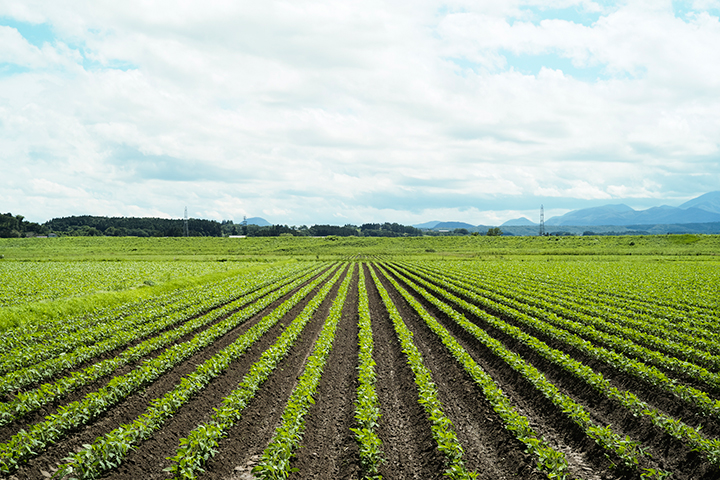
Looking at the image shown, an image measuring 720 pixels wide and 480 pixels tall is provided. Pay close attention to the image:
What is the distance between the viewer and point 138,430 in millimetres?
8203

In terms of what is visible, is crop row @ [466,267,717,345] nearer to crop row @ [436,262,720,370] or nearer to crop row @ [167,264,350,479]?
crop row @ [436,262,720,370]

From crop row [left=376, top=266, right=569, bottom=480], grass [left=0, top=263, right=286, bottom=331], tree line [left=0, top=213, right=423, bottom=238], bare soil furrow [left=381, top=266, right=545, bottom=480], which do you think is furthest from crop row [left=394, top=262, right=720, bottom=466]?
tree line [left=0, top=213, right=423, bottom=238]

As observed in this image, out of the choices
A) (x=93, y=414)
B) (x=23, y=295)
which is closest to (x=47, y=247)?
(x=23, y=295)

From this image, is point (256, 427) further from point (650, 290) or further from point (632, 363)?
point (650, 290)

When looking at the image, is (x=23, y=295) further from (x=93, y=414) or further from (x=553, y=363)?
(x=553, y=363)

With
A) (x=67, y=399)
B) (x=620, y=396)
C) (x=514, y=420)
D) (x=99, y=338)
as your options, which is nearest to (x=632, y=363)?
(x=620, y=396)

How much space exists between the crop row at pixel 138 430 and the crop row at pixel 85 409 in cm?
81

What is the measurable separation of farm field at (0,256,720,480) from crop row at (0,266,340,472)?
0.14ft

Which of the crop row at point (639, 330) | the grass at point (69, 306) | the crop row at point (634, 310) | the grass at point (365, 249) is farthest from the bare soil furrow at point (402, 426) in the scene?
the grass at point (365, 249)

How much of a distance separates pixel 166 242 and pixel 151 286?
9349 cm

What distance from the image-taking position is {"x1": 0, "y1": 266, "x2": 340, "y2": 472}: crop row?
7.45 m

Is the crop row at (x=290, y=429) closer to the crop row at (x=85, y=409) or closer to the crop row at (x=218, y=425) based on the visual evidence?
the crop row at (x=218, y=425)

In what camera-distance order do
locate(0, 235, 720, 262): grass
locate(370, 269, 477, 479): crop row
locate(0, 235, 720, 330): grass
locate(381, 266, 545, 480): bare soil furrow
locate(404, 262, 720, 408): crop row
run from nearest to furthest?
locate(370, 269, 477, 479): crop row, locate(381, 266, 545, 480): bare soil furrow, locate(404, 262, 720, 408): crop row, locate(0, 235, 720, 330): grass, locate(0, 235, 720, 262): grass

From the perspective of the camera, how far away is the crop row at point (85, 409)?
7449 millimetres
